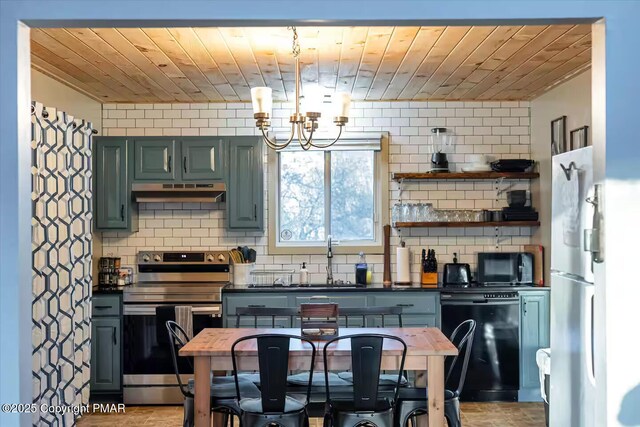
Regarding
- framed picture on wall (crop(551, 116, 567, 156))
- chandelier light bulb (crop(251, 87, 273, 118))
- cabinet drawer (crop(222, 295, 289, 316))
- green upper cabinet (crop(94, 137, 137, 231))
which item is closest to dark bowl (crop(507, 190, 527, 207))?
framed picture on wall (crop(551, 116, 567, 156))

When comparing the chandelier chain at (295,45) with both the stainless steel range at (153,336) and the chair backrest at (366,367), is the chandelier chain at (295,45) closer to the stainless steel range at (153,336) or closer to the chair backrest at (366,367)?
the chair backrest at (366,367)

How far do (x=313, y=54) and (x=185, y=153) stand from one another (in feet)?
6.46

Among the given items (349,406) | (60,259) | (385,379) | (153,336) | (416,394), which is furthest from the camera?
(153,336)

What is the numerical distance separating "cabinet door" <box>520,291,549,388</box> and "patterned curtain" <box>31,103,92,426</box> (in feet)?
11.7

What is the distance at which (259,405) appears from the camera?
11.8 ft

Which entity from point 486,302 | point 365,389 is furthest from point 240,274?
point 365,389

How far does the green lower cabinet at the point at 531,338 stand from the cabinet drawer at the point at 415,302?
773 millimetres

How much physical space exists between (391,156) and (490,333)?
1861 mm

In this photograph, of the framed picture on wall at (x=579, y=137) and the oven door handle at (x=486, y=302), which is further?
the oven door handle at (x=486, y=302)

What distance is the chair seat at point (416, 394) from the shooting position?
3.81 m

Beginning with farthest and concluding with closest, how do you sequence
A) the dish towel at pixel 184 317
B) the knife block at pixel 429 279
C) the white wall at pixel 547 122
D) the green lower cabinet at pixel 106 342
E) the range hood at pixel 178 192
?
1. the knife block at pixel 429 279
2. the range hood at pixel 178 192
3. the green lower cabinet at pixel 106 342
4. the dish towel at pixel 184 317
5. the white wall at pixel 547 122

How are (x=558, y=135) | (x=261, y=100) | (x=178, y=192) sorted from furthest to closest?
(x=178, y=192), (x=558, y=135), (x=261, y=100)

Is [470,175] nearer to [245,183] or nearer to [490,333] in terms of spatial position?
[490,333]

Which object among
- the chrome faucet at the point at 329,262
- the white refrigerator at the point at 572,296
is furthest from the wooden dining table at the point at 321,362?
the chrome faucet at the point at 329,262
